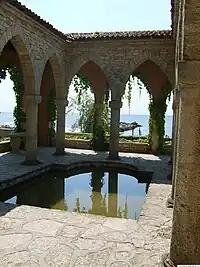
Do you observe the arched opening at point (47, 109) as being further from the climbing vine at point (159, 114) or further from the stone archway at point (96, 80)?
the climbing vine at point (159, 114)

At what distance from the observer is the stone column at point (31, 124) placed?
980 centimetres

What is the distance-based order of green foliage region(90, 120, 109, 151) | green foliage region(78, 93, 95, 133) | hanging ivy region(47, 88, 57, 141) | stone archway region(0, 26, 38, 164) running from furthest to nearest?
green foliage region(78, 93, 95, 133) < hanging ivy region(47, 88, 57, 141) < green foliage region(90, 120, 109, 151) < stone archway region(0, 26, 38, 164)

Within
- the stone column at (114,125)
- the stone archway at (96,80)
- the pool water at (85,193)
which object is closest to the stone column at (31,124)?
the pool water at (85,193)

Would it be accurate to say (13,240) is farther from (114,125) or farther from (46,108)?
(46,108)

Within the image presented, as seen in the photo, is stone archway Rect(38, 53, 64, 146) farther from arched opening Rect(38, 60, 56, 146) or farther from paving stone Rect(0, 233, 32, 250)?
paving stone Rect(0, 233, 32, 250)

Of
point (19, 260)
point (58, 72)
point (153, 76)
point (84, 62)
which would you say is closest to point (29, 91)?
point (58, 72)

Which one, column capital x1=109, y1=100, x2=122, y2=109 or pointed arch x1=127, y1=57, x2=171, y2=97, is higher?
pointed arch x1=127, y1=57, x2=171, y2=97

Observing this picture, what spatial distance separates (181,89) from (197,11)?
834 mm

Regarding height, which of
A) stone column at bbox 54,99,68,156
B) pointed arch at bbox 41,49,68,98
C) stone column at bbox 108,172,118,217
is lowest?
stone column at bbox 108,172,118,217

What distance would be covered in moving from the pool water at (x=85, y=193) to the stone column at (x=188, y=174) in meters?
2.87

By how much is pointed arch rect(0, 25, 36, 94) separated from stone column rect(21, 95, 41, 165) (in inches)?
11.4

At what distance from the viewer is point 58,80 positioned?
39.1 ft

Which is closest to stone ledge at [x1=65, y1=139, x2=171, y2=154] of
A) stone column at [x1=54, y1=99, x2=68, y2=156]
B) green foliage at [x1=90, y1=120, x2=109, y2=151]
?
green foliage at [x1=90, y1=120, x2=109, y2=151]

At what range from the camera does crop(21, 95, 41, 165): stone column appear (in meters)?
9.80
